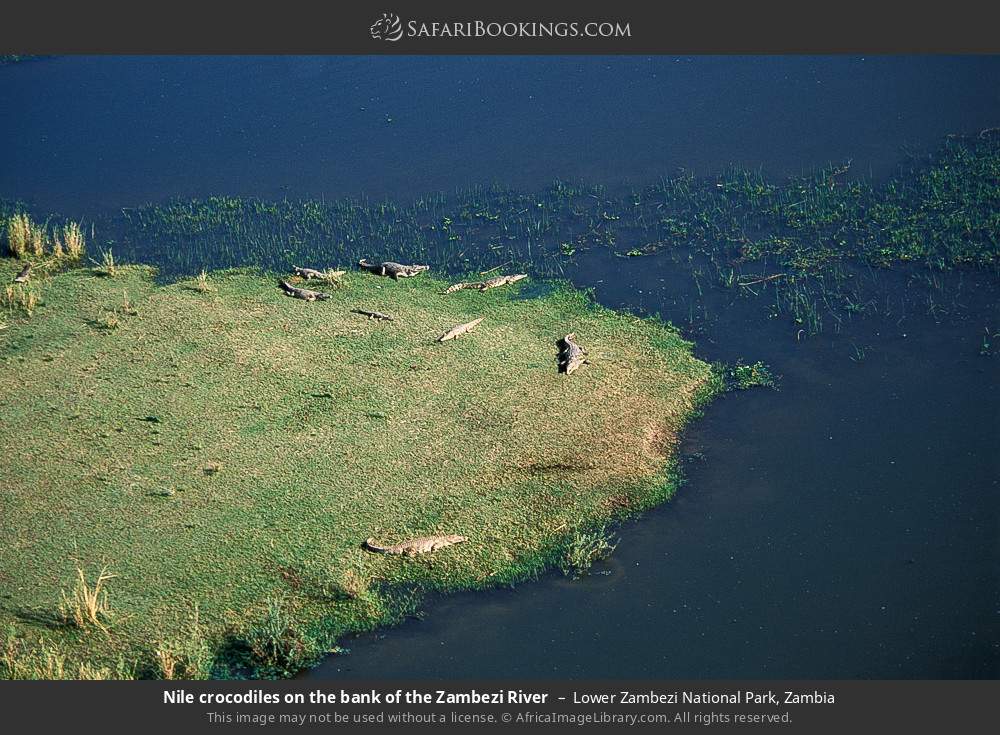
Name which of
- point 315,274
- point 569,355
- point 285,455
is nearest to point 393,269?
point 315,274

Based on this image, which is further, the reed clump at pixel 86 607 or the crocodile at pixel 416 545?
the crocodile at pixel 416 545

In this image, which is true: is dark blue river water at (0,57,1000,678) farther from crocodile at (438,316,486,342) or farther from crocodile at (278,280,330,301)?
crocodile at (278,280,330,301)

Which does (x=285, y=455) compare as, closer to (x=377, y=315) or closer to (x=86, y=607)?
(x=86, y=607)

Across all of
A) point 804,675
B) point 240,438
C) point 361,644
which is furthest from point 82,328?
point 804,675

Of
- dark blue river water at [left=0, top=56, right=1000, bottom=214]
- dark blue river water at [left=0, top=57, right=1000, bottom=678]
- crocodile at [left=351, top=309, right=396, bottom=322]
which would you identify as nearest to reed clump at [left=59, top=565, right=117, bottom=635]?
dark blue river water at [left=0, top=57, right=1000, bottom=678]

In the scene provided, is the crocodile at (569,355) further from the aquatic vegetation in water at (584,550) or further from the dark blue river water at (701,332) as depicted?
the aquatic vegetation in water at (584,550)

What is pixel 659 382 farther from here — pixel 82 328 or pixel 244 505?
pixel 82 328

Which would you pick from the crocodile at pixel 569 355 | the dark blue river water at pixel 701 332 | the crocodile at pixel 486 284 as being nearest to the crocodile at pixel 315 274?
the crocodile at pixel 486 284
